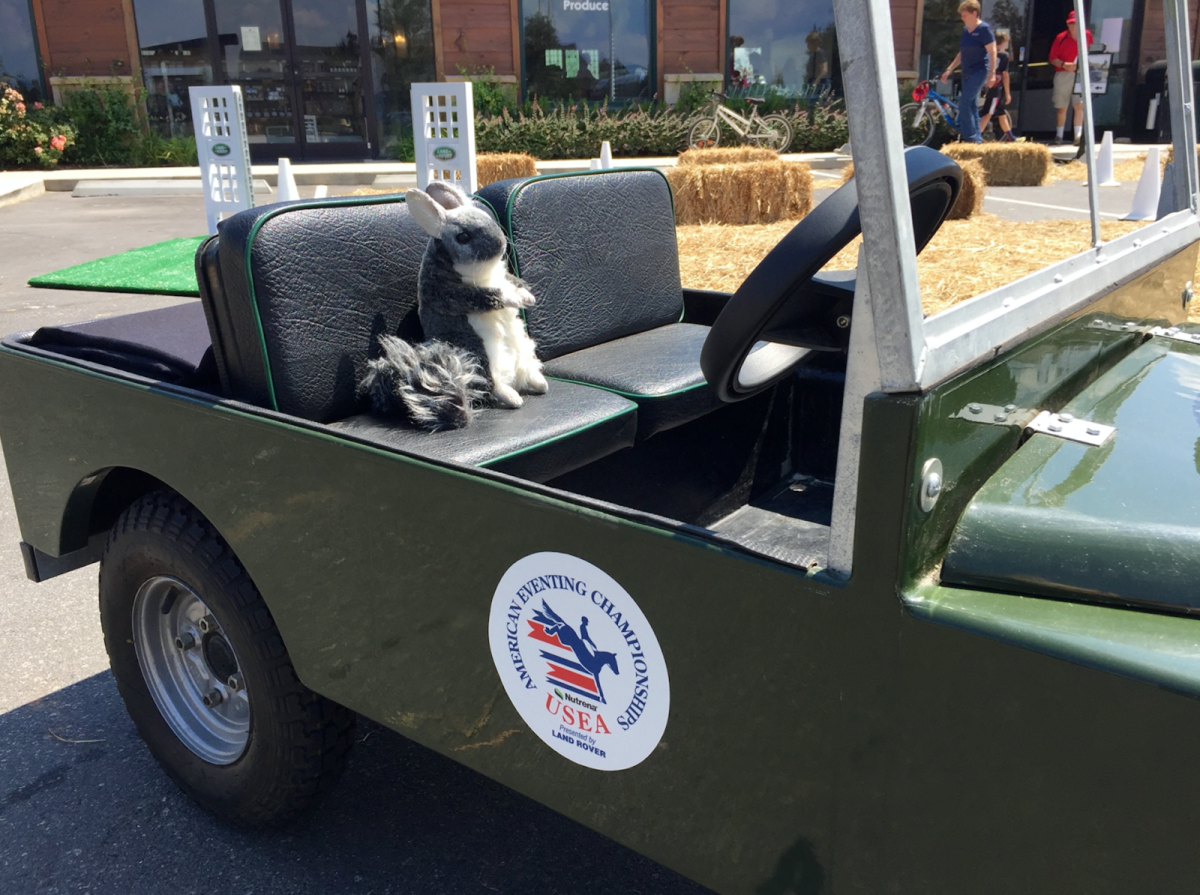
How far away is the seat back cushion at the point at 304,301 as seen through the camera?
75.7 inches

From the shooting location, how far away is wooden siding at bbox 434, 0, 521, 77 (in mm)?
16750

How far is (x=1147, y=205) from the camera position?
2172 mm

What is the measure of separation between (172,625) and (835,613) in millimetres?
1651

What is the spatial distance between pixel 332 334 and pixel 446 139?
20.2 ft

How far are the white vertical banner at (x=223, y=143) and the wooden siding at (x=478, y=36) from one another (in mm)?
8970

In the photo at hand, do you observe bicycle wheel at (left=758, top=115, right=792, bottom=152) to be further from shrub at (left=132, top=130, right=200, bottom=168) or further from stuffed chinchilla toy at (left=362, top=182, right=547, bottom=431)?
stuffed chinchilla toy at (left=362, top=182, right=547, bottom=431)

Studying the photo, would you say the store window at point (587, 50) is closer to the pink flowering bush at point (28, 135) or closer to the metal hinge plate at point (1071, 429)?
the pink flowering bush at point (28, 135)

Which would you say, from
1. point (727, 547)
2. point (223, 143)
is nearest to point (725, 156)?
point (223, 143)

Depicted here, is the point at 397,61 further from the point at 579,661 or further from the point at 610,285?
the point at 579,661

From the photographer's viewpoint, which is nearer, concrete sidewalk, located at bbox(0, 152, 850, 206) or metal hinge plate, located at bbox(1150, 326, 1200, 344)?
metal hinge plate, located at bbox(1150, 326, 1200, 344)

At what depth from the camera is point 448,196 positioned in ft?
7.48

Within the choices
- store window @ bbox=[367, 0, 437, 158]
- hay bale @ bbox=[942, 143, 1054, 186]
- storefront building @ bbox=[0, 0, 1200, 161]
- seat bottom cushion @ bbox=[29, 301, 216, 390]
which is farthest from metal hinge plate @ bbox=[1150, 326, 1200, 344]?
store window @ bbox=[367, 0, 437, 158]

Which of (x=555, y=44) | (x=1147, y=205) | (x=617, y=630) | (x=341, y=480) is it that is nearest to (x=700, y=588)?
(x=617, y=630)

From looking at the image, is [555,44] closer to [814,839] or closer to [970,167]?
[970,167]
